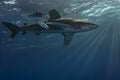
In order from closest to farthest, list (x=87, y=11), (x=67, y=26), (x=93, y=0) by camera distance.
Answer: (x=67, y=26)
(x=93, y=0)
(x=87, y=11)

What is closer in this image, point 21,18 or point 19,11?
point 19,11

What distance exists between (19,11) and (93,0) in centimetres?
736

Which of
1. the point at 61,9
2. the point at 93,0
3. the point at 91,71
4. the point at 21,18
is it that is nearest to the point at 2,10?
the point at 21,18

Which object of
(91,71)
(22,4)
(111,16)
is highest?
(22,4)

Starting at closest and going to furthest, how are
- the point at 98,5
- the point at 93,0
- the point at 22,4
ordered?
1. the point at 22,4
2. the point at 93,0
3. the point at 98,5

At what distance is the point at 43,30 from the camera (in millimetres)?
4227

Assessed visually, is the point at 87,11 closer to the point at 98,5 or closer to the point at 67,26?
the point at 98,5

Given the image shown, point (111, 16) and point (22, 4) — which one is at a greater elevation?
point (22, 4)

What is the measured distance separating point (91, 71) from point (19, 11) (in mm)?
140617

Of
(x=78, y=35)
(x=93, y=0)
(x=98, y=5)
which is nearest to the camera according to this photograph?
(x=93, y=0)

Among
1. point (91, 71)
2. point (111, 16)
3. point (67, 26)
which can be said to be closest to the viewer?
point (67, 26)

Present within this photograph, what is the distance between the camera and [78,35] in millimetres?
39594

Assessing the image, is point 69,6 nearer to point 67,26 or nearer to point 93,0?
point 93,0

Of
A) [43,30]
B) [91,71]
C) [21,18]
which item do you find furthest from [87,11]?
[91,71]
